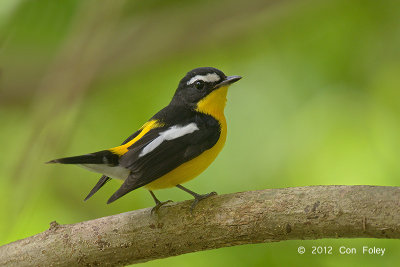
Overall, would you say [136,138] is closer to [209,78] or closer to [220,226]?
[209,78]

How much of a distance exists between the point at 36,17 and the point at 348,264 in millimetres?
4508

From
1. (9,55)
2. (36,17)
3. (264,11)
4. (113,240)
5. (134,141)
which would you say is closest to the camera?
(113,240)

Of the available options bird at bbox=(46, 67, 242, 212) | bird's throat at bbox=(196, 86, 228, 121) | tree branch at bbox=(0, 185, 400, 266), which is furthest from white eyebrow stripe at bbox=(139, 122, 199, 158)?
tree branch at bbox=(0, 185, 400, 266)

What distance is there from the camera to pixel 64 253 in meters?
3.74

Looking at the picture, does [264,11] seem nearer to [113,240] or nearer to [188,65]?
[188,65]

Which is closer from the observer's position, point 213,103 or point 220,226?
point 220,226

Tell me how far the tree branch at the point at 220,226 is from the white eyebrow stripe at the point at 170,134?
457 millimetres

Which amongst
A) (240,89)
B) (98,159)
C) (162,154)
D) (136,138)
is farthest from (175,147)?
(240,89)

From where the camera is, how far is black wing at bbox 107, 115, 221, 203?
12.4 ft

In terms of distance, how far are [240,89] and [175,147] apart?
3.35 m

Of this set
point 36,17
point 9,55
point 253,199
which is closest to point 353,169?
point 253,199

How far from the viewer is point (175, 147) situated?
4000 millimetres

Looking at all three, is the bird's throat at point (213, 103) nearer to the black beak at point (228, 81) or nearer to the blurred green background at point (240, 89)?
the black beak at point (228, 81)

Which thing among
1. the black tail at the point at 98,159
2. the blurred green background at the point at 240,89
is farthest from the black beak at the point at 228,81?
the blurred green background at the point at 240,89
